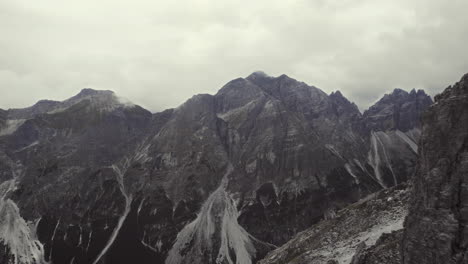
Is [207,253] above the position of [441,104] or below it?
below

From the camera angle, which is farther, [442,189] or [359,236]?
[359,236]

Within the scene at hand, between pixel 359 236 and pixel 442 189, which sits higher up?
pixel 442 189

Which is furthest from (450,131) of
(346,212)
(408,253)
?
(346,212)

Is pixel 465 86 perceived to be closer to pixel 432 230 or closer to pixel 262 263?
pixel 432 230

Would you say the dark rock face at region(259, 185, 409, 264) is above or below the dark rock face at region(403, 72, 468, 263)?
below

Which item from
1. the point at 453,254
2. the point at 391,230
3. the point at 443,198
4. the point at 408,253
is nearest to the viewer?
the point at 453,254

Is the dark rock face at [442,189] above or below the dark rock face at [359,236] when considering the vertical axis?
above

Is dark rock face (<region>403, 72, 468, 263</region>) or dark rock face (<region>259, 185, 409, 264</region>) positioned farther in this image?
dark rock face (<region>259, 185, 409, 264</region>)

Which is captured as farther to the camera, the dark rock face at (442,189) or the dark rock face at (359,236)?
the dark rock face at (359,236)
